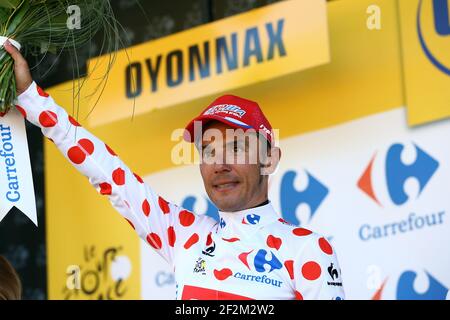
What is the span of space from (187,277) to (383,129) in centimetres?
120

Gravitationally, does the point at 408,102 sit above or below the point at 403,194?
above

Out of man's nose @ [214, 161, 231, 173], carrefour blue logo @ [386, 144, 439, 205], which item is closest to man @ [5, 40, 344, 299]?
man's nose @ [214, 161, 231, 173]

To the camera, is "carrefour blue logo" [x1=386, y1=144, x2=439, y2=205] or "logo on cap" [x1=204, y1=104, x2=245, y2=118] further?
"carrefour blue logo" [x1=386, y1=144, x2=439, y2=205]

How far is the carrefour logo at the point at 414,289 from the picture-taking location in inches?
124

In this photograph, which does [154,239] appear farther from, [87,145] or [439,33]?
[439,33]

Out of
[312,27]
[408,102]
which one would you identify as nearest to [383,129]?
[408,102]

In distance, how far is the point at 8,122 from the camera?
2.38 m

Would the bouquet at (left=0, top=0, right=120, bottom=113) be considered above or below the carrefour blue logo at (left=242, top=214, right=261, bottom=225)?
above

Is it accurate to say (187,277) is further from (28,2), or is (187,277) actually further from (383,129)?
(383,129)

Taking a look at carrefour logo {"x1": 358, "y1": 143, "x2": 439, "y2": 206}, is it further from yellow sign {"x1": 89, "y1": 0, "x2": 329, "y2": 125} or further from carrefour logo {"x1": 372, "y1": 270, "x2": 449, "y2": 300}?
yellow sign {"x1": 89, "y1": 0, "x2": 329, "y2": 125}

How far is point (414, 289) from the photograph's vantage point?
10.6 ft

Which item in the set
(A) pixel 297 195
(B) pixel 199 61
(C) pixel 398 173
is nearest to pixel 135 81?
(B) pixel 199 61

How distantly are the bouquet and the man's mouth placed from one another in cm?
41

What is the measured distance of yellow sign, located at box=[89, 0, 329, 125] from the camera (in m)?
3.43
